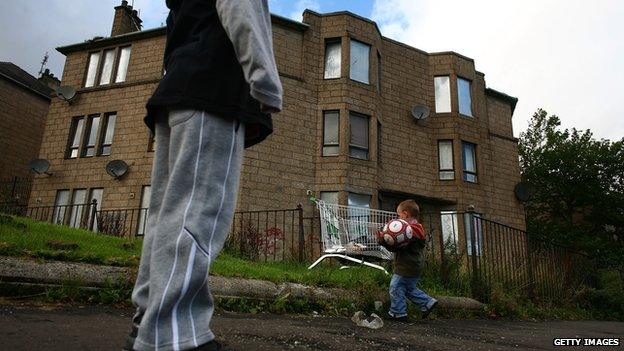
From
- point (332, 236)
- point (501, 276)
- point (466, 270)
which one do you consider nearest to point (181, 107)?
point (332, 236)

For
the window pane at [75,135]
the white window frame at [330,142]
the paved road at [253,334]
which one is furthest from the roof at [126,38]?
the paved road at [253,334]

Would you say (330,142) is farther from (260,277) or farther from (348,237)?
(260,277)

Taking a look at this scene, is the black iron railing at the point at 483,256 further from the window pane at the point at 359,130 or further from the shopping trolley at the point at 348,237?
the window pane at the point at 359,130

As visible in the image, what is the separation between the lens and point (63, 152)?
1775 centimetres

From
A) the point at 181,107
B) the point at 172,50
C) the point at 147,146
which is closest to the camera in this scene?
the point at 181,107

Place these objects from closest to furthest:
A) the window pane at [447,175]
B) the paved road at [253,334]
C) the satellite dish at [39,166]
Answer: the paved road at [253,334] → the satellite dish at [39,166] → the window pane at [447,175]

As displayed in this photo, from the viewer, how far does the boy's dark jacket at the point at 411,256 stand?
17.8ft

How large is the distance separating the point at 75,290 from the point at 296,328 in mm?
1939

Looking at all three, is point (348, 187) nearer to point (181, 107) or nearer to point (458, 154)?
point (458, 154)

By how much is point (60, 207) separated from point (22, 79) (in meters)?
10.8

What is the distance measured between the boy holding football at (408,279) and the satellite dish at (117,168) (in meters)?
12.9

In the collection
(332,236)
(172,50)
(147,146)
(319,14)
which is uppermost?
(319,14)

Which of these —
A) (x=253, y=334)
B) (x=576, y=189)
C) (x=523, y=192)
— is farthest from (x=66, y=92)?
(x=576, y=189)

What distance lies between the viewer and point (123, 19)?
65.3ft
